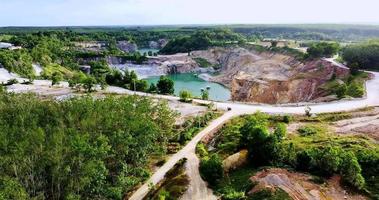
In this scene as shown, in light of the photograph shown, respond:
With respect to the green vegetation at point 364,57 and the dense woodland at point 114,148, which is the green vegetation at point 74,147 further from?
the green vegetation at point 364,57

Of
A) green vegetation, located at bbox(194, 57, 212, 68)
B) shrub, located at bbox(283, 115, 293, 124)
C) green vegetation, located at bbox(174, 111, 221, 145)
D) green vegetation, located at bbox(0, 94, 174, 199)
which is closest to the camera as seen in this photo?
green vegetation, located at bbox(0, 94, 174, 199)

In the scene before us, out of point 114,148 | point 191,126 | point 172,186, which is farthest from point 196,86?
point 114,148

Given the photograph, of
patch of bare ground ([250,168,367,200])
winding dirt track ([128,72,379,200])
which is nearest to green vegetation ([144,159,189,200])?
winding dirt track ([128,72,379,200])

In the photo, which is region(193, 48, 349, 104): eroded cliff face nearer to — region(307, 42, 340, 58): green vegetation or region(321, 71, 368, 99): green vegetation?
region(321, 71, 368, 99): green vegetation

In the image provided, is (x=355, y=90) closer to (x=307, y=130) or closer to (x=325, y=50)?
(x=307, y=130)

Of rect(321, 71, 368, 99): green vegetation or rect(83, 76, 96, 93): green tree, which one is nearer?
rect(321, 71, 368, 99): green vegetation

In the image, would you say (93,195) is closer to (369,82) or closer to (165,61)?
(369,82)
